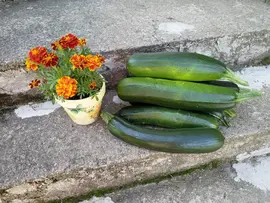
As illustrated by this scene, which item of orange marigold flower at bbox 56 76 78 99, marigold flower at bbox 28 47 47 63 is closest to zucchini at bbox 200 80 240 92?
orange marigold flower at bbox 56 76 78 99

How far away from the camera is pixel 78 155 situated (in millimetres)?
1435

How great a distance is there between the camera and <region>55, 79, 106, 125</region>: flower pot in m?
1.41

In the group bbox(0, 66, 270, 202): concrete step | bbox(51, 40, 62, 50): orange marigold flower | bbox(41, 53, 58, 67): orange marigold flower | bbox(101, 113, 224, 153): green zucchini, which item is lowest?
bbox(0, 66, 270, 202): concrete step

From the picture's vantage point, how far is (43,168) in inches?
54.3

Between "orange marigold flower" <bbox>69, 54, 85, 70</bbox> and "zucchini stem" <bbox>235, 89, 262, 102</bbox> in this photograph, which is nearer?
"orange marigold flower" <bbox>69, 54, 85, 70</bbox>

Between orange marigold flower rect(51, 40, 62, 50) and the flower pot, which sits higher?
orange marigold flower rect(51, 40, 62, 50)

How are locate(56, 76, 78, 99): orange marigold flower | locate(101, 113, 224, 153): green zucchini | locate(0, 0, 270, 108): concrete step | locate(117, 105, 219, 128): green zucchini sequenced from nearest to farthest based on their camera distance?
locate(56, 76, 78, 99): orange marigold flower → locate(101, 113, 224, 153): green zucchini → locate(117, 105, 219, 128): green zucchini → locate(0, 0, 270, 108): concrete step

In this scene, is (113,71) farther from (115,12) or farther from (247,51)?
(247,51)

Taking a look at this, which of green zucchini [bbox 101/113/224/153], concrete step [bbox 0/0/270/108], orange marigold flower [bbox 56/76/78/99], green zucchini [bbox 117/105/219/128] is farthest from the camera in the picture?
concrete step [bbox 0/0/270/108]

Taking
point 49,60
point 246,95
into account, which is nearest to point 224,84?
point 246,95

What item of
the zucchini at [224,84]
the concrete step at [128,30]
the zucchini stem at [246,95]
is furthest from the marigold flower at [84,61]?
the zucchini stem at [246,95]

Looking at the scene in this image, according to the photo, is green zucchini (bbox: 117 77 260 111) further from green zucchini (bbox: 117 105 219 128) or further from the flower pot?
the flower pot

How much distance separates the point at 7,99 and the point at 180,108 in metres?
1.04

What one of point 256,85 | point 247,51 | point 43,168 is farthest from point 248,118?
point 43,168
